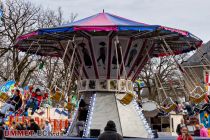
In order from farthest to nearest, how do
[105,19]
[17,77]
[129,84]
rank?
[17,77] → [129,84] → [105,19]

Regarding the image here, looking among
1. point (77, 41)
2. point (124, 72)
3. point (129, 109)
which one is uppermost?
point (77, 41)

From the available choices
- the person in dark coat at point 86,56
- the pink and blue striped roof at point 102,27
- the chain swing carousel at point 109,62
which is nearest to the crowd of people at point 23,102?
the chain swing carousel at point 109,62

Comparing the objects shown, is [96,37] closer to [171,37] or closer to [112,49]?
[112,49]

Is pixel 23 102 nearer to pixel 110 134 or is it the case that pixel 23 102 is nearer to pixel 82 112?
pixel 82 112

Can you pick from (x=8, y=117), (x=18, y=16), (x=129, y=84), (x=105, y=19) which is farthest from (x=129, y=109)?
(x=18, y=16)

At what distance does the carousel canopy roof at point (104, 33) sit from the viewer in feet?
55.7

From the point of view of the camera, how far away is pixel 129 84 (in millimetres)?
20031

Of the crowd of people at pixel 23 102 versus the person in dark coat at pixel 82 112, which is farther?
the crowd of people at pixel 23 102

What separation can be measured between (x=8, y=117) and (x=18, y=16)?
1450 cm

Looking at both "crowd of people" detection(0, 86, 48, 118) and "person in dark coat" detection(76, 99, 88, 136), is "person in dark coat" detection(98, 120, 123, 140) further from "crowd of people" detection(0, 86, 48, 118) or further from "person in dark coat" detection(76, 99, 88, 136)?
"crowd of people" detection(0, 86, 48, 118)

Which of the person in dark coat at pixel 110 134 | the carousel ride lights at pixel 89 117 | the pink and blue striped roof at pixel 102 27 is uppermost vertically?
the pink and blue striped roof at pixel 102 27

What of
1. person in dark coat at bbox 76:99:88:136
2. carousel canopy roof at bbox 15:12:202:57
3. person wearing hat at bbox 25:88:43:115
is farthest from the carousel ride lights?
person wearing hat at bbox 25:88:43:115

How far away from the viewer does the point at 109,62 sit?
19391 mm

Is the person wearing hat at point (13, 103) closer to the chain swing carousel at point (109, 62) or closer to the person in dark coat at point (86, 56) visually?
the chain swing carousel at point (109, 62)
